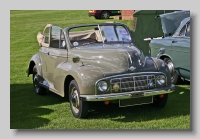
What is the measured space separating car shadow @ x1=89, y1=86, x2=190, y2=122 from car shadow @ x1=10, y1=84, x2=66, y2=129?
2.78 ft

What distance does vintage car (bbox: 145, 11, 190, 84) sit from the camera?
8.44 metres

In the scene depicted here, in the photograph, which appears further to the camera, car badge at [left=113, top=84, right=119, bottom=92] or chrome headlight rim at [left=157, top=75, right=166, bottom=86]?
chrome headlight rim at [left=157, top=75, right=166, bottom=86]

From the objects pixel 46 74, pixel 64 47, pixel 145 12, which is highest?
pixel 145 12

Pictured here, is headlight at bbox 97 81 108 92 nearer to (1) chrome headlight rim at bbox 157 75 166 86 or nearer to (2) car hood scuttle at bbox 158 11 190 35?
(1) chrome headlight rim at bbox 157 75 166 86

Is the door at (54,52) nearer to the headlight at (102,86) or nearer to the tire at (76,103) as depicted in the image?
the tire at (76,103)

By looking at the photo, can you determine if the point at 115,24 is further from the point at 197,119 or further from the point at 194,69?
the point at 197,119

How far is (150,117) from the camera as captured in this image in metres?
6.75

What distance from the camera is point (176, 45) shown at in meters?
8.67

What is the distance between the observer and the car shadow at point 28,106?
6.70 m

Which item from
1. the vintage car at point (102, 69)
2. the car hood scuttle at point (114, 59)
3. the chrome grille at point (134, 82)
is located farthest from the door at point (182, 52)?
the chrome grille at point (134, 82)

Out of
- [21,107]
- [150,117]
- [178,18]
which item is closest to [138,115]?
[150,117]

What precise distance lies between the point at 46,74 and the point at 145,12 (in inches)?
140

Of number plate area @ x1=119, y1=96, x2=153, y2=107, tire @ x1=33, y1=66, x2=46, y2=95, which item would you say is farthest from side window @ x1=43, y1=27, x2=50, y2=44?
number plate area @ x1=119, y1=96, x2=153, y2=107

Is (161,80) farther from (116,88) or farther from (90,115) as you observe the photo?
(90,115)
